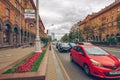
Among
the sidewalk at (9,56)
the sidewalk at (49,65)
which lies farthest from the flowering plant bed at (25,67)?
the sidewalk at (9,56)

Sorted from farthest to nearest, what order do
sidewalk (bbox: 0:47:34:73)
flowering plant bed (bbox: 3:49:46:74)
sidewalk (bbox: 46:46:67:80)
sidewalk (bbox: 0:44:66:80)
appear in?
sidewalk (bbox: 0:47:34:73) → flowering plant bed (bbox: 3:49:46:74) → sidewalk (bbox: 0:44:66:80) → sidewalk (bbox: 46:46:67:80)

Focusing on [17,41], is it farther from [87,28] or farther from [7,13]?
[87,28]

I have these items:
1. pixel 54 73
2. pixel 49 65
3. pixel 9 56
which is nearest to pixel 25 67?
pixel 54 73

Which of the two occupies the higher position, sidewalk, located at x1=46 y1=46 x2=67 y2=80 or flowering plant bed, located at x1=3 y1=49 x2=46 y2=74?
flowering plant bed, located at x1=3 y1=49 x2=46 y2=74

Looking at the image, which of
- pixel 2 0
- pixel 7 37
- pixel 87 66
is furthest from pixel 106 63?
pixel 7 37

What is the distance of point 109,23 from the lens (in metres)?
48.3

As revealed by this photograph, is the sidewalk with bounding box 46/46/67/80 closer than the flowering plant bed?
Yes

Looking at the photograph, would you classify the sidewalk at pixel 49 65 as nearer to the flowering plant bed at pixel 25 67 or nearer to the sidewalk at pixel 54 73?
the sidewalk at pixel 54 73

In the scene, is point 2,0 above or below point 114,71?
above

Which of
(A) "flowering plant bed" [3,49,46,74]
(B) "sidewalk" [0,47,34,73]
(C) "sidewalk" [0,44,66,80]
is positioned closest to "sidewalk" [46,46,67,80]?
(C) "sidewalk" [0,44,66,80]

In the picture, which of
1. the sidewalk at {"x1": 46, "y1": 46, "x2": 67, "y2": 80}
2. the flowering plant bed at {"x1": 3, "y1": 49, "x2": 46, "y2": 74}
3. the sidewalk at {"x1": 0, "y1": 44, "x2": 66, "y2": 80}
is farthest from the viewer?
the flowering plant bed at {"x1": 3, "y1": 49, "x2": 46, "y2": 74}

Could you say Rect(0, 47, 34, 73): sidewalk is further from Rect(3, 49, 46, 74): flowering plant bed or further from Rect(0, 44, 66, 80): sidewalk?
Rect(3, 49, 46, 74): flowering plant bed

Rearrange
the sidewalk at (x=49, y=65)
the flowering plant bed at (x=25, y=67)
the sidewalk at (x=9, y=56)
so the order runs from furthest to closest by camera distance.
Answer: the sidewalk at (x=9, y=56)
the flowering plant bed at (x=25, y=67)
the sidewalk at (x=49, y=65)

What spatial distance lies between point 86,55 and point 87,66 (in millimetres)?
646
